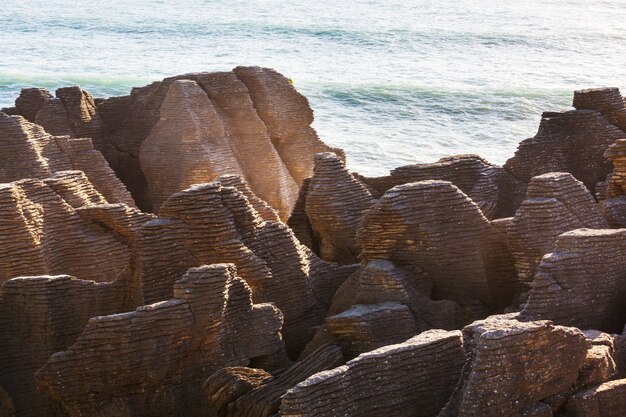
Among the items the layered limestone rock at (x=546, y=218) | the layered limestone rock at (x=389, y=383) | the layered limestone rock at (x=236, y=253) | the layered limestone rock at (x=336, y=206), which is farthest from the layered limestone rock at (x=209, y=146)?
the layered limestone rock at (x=389, y=383)

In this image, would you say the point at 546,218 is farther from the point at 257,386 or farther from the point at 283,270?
the point at 257,386

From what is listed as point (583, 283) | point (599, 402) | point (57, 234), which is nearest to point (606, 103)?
point (583, 283)

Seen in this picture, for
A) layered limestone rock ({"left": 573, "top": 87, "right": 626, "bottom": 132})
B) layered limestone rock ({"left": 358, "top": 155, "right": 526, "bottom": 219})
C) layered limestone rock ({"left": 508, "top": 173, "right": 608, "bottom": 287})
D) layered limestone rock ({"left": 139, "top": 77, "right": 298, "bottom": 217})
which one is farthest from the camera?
layered limestone rock ({"left": 573, "top": 87, "right": 626, "bottom": 132})

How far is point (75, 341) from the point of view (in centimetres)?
773

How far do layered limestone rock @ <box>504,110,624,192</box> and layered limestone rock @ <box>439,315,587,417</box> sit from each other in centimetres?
423

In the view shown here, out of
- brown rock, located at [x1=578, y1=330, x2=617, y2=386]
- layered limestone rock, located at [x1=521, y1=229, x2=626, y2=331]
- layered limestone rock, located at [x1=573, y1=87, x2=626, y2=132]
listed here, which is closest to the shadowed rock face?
layered limestone rock, located at [x1=573, y1=87, x2=626, y2=132]

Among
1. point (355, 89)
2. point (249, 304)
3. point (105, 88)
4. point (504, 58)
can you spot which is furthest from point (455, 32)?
point (249, 304)

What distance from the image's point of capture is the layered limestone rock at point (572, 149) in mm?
10617

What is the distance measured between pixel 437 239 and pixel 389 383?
2.20 meters

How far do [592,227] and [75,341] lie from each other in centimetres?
360

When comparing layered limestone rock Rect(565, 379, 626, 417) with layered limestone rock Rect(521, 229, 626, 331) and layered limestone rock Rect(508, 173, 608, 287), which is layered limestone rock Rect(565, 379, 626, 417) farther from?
layered limestone rock Rect(508, 173, 608, 287)

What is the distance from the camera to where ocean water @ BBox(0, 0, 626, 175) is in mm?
26734

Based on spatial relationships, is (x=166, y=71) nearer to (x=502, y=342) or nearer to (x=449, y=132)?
(x=449, y=132)

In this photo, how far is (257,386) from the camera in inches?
286
